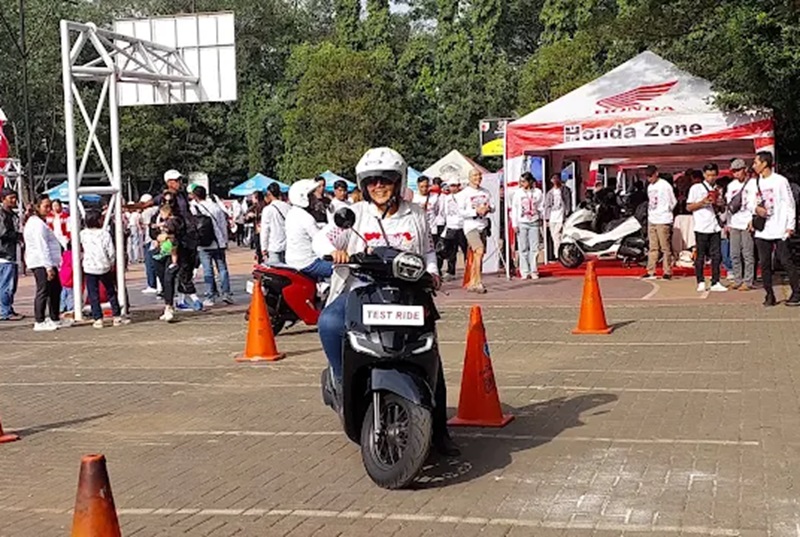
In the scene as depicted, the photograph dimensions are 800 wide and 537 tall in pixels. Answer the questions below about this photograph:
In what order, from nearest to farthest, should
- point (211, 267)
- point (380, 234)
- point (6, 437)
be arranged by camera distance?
point (380, 234) < point (6, 437) < point (211, 267)

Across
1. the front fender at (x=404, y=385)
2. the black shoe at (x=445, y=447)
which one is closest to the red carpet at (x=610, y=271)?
the black shoe at (x=445, y=447)

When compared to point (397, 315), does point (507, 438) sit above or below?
below

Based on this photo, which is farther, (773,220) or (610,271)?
(610,271)

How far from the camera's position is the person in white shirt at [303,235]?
11.7 metres

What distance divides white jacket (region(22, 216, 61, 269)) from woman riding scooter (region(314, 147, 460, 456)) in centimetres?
849

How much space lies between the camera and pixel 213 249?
16.2 m

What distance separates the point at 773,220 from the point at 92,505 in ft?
35.4

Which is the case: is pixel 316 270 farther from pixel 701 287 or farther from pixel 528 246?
pixel 528 246

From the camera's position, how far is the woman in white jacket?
13742 millimetres

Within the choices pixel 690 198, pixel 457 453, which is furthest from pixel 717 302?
pixel 457 453

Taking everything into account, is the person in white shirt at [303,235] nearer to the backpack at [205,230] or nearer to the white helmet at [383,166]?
the backpack at [205,230]

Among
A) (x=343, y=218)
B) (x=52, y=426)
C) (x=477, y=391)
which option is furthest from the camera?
(x=52, y=426)

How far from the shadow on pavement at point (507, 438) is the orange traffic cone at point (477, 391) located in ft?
0.36

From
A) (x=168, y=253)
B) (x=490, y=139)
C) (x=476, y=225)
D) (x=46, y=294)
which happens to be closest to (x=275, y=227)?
(x=168, y=253)
